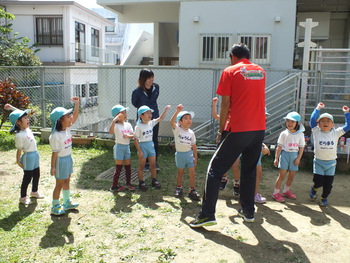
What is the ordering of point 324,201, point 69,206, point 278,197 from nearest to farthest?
1. point 69,206
2. point 324,201
3. point 278,197

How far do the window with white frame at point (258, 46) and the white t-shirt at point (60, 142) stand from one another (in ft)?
21.4

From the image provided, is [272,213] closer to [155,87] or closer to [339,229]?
[339,229]

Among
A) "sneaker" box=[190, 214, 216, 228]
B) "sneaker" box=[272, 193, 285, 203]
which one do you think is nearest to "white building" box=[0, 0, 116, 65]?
"sneaker" box=[272, 193, 285, 203]

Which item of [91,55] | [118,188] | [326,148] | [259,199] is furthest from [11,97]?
[91,55]

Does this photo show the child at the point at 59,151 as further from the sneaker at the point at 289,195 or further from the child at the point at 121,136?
the sneaker at the point at 289,195

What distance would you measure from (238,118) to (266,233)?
4.37 ft

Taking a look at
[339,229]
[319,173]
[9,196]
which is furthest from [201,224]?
[9,196]

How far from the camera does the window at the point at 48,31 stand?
20172 mm

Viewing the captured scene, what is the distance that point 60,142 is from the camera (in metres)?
4.05

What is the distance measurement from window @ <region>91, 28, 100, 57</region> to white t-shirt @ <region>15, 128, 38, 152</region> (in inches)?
763

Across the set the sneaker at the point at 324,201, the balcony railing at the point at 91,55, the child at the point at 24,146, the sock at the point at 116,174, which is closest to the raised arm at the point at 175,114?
the sock at the point at 116,174

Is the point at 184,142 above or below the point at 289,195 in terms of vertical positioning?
above

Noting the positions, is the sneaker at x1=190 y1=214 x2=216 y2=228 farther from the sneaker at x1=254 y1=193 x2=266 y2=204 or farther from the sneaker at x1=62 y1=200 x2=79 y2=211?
the sneaker at x1=62 y1=200 x2=79 y2=211

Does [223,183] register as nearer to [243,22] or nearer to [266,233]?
[266,233]
